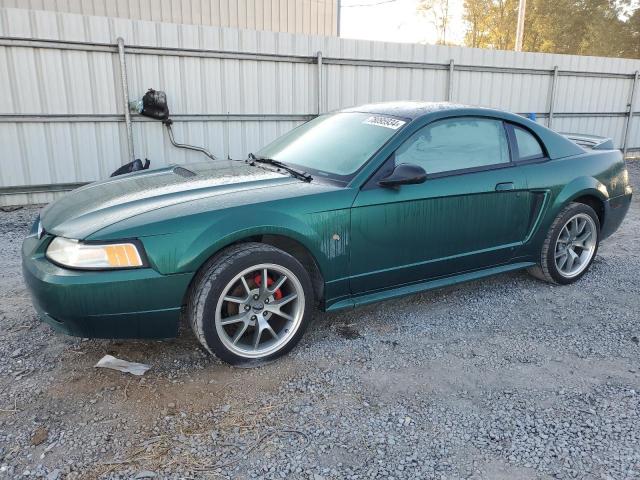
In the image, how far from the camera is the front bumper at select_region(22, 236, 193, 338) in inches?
100

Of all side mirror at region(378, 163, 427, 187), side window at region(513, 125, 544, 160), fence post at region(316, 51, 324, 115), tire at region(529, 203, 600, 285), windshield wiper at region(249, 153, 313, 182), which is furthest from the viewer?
fence post at region(316, 51, 324, 115)

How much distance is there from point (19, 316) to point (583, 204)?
4.40m

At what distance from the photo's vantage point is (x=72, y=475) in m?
2.11

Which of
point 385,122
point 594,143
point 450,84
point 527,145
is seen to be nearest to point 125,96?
point 385,122

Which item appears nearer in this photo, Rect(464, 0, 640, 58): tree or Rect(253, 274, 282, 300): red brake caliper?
Rect(253, 274, 282, 300): red brake caliper

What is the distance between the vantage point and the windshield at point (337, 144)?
3.37 m

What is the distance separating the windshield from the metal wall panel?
25.4 ft

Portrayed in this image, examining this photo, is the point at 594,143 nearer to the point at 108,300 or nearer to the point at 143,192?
the point at 143,192

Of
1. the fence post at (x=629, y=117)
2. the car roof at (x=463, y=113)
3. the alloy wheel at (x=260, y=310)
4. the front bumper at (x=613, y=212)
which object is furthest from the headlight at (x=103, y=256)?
the fence post at (x=629, y=117)

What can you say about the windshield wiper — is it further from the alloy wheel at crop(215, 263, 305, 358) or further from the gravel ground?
the gravel ground

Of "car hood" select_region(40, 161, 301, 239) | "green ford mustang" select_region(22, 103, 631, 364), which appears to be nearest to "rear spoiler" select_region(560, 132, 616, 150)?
"green ford mustang" select_region(22, 103, 631, 364)

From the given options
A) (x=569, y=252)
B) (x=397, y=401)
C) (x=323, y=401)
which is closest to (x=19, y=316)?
(x=323, y=401)

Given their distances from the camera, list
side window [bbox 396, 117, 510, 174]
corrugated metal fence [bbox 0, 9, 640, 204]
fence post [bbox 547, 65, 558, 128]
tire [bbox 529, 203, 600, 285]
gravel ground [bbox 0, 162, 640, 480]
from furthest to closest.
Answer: fence post [bbox 547, 65, 558, 128]
corrugated metal fence [bbox 0, 9, 640, 204]
tire [bbox 529, 203, 600, 285]
side window [bbox 396, 117, 510, 174]
gravel ground [bbox 0, 162, 640, 480]

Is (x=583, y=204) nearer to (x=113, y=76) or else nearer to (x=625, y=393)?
(x=625, y=393)
